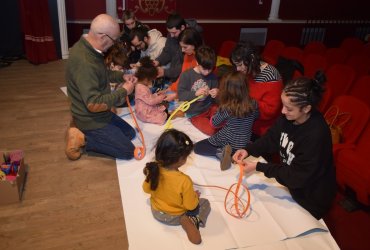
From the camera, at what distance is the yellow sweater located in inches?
76.6

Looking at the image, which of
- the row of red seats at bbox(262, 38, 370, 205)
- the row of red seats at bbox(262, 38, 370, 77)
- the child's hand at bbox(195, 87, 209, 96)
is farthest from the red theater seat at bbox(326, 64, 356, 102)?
the child's hand at bbox(195, 87, 209, 96)

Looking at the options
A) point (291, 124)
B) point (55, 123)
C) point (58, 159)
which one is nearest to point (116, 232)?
point (58, 159)

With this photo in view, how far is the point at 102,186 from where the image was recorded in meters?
2.81

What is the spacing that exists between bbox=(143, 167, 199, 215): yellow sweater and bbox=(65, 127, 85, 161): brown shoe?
1246 mm

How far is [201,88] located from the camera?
3.34m

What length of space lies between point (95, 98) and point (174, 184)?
1.20 m

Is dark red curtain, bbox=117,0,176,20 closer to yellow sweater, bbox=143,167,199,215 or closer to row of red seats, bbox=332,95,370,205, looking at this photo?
row of red seats, bbox=332,95,370,205

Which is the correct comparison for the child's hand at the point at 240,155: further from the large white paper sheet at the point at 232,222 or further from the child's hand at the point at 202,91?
the child's hand at the point at 202,91

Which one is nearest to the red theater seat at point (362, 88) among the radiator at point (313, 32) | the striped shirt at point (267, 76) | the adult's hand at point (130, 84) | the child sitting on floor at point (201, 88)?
the striped shirt at point (267, 76)

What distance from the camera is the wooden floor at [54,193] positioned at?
89.6 inches

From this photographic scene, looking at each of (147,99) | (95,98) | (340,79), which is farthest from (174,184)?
(340,79)

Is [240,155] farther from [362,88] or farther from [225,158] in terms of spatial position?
[362,88]

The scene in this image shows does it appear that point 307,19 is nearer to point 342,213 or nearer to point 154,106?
point 154,106

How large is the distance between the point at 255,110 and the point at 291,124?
54 centimetres
